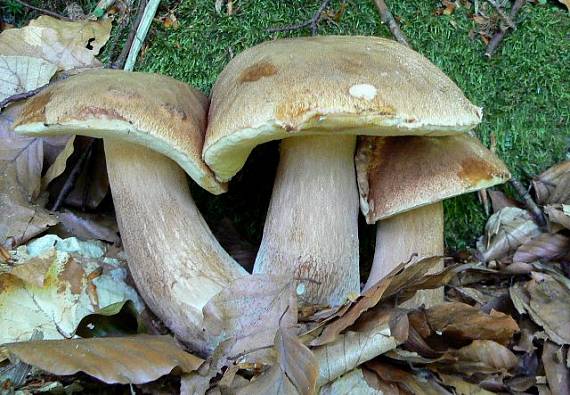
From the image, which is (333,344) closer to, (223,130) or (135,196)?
(223,130)

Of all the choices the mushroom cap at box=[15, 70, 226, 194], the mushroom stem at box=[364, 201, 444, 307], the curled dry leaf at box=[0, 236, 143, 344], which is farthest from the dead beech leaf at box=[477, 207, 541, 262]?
the curled dry leaf at box=[0, 236, 143, 344]

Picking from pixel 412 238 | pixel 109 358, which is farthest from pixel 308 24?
pixel 109 358

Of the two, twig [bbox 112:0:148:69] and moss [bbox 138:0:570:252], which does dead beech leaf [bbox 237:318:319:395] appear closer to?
moss [bbox 138:0:570:252]

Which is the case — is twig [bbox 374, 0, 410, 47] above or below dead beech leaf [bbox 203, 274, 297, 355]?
above

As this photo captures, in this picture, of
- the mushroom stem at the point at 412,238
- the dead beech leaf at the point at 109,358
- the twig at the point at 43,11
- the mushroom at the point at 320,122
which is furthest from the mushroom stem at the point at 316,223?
the twig at the point at 43,11

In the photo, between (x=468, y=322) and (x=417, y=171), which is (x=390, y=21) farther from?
(x=468, y=322)

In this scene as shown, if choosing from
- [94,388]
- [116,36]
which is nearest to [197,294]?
[94,388]
